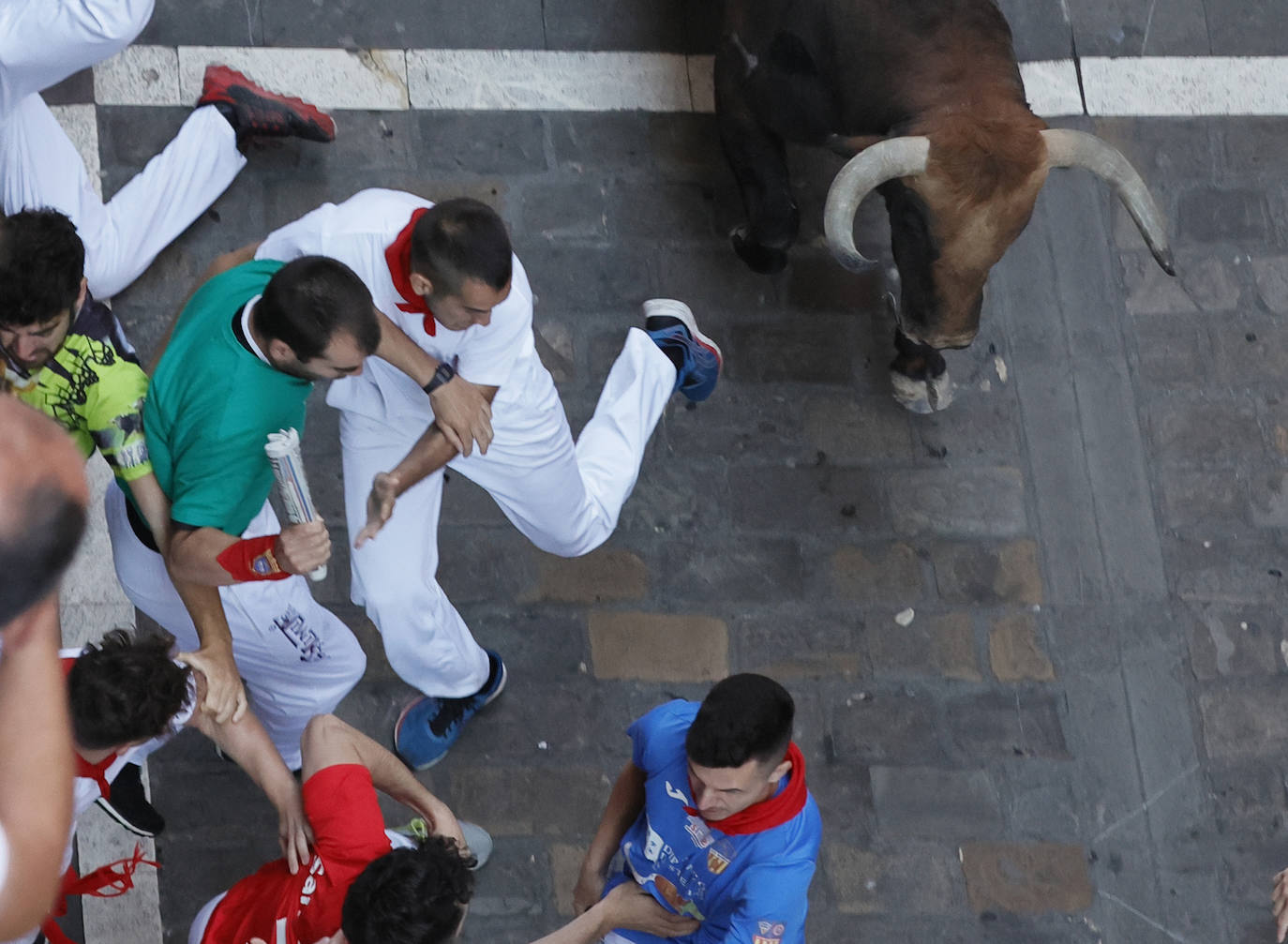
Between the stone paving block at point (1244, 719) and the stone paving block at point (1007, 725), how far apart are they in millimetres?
668

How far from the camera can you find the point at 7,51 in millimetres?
4598

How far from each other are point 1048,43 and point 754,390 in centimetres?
245

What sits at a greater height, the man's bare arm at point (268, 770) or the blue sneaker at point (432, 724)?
the man's bare arm at point (268, 770)

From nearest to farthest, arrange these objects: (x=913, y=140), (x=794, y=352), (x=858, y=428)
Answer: (x=913, y=140), (x=858, y=428), (x=794, y=352)

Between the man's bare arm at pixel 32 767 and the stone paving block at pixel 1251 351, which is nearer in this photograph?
the man's bare arm at pixel 32 767

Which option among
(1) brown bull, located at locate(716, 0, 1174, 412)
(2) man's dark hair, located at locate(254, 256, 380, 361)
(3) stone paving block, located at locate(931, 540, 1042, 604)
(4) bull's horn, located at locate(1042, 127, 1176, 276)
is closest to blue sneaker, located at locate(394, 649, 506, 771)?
(2) man's dark hair, located at locate(254, 256, 380, 361)

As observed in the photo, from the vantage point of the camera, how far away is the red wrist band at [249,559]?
371 cm

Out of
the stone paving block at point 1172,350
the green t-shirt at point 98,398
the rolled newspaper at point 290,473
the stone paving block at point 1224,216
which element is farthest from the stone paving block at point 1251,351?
the green t-shirt at point 98,398

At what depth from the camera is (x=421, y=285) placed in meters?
4.00

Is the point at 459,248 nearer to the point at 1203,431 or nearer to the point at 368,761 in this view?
the point at 368,761

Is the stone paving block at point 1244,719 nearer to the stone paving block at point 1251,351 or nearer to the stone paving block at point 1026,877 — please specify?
the stone paving block at point 1026,877

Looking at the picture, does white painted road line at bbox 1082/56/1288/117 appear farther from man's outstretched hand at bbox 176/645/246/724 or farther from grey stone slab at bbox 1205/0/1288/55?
man's outstretched hand at bbox 176/645/246/724

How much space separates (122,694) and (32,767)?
4.30ft

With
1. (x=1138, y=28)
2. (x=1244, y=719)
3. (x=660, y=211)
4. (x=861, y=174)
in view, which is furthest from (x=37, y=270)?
(x=1138, y=28)
